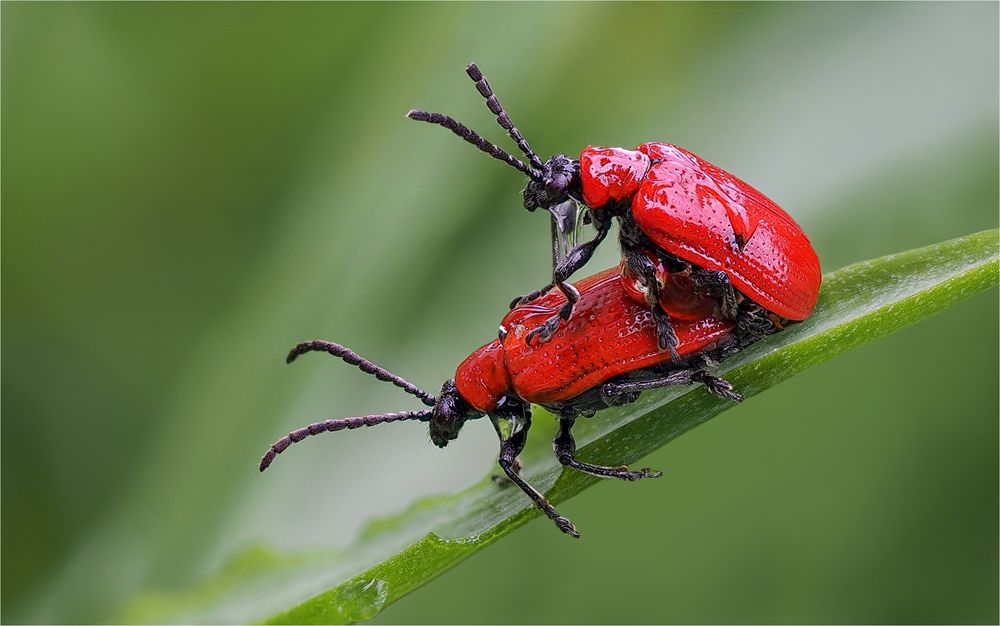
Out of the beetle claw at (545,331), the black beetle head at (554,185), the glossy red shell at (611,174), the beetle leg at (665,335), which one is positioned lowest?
the beetle leg at (665,335)

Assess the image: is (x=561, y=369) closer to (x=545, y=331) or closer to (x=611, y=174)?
(x=545, y=331)

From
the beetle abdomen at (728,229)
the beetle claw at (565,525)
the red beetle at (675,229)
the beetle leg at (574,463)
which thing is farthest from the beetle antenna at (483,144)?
the beetle claw at (565,525)

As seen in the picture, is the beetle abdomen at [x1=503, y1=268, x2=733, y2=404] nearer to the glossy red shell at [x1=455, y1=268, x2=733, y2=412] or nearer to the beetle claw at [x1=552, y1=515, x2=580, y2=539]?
the glossy red shell at [x1=455, y1=268, x2=733, y2=412]

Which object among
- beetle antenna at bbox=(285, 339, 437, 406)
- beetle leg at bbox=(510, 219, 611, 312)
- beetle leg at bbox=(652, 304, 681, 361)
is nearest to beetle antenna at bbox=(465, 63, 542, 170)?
beetle leg at bbox=(510, 219, 611, 312)

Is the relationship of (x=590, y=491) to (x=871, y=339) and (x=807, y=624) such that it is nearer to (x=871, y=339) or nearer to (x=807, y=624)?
(x=807, y=624)

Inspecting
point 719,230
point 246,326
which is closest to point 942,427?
point 719,230

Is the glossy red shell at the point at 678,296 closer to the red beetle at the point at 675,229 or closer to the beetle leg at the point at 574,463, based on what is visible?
the red beetle at the point at 675,229

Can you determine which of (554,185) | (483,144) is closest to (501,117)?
(483,144)
